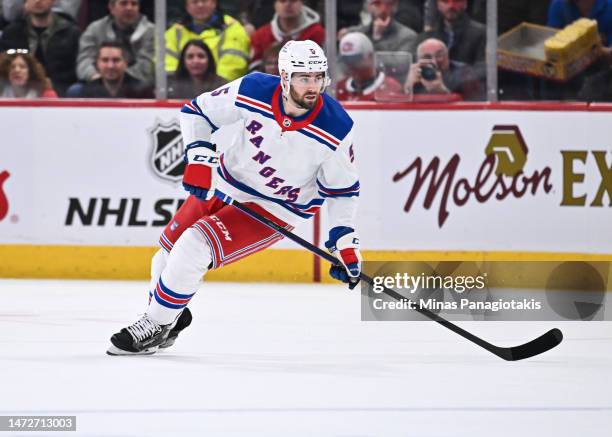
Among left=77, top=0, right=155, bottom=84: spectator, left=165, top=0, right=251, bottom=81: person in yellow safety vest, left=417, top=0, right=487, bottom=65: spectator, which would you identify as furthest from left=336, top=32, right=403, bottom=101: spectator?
left=77, top=0, right=155, bottom=84: spectator

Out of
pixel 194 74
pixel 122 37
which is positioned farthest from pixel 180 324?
pixel 122 37

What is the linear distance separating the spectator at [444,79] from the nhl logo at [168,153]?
4.25ft

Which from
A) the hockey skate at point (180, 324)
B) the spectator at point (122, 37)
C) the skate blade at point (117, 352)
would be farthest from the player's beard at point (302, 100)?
the spectator at point (122, 37)

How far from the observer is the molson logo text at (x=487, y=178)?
7266 millimetres

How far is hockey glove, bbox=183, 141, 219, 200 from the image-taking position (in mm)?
4652

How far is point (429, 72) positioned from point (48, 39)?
211 centimetres

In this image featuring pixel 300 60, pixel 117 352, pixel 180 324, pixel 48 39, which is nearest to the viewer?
pixel 300 60

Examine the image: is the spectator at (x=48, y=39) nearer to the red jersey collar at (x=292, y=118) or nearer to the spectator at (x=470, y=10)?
the spectator at (x=470, y=10)

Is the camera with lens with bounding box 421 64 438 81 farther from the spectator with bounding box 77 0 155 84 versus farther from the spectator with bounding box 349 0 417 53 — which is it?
the spectator with bounding box 77 0 155 84

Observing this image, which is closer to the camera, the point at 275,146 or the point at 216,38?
the point at 275,146

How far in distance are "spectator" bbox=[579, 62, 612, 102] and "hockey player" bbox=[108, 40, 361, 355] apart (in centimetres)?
282

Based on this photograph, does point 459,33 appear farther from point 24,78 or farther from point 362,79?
point 24,78

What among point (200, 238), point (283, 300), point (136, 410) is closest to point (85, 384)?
point (136, 410)

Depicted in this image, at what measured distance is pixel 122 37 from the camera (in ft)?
24.3
